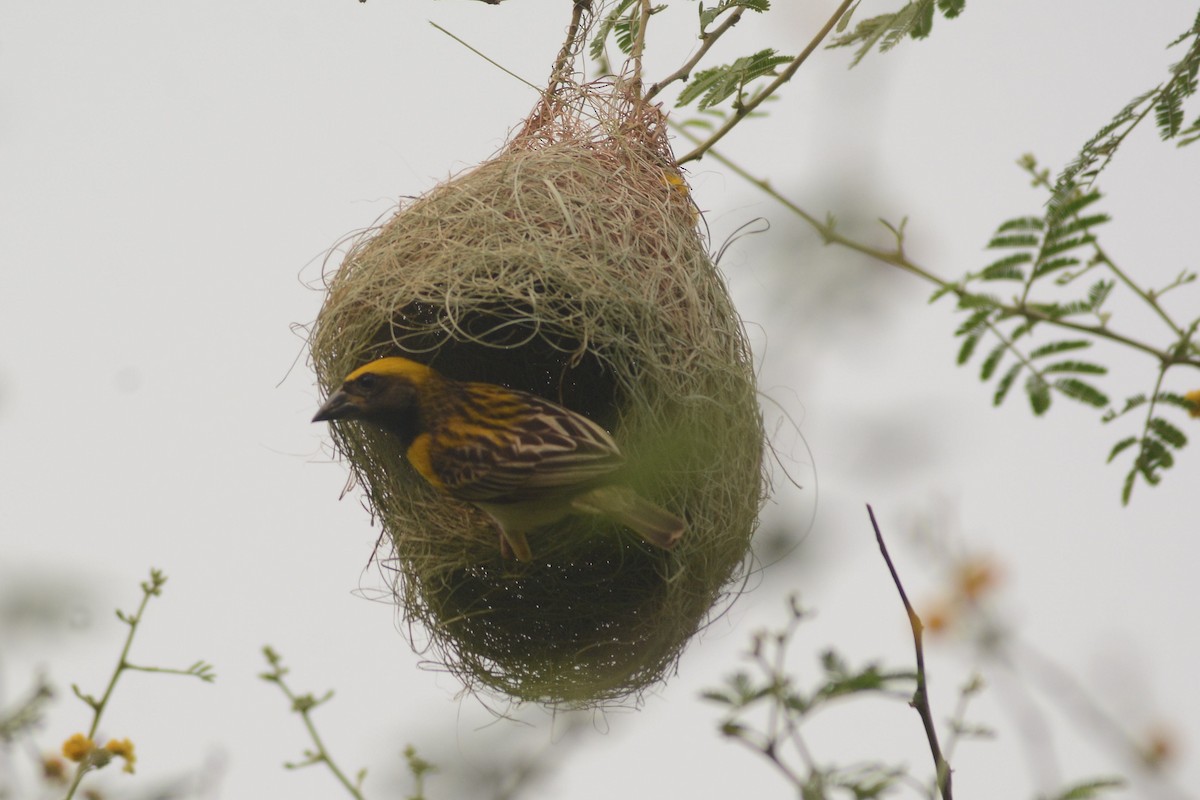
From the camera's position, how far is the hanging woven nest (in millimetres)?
2846

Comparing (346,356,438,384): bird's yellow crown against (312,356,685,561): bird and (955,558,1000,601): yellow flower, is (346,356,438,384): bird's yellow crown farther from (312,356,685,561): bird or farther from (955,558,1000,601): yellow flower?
(955,558,1000,601): yellow flower

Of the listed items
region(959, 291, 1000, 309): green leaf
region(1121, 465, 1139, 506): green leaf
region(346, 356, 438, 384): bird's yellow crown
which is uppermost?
region(346, 356, 438, 384): bird's yellow crown

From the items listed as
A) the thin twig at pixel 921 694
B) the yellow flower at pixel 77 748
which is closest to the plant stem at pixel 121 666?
the yellow flower at pixel 77 748

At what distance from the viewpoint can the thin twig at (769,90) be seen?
2.82 metres

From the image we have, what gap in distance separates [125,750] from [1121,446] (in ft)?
5.91

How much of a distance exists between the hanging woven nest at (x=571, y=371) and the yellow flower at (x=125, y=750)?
98 cm

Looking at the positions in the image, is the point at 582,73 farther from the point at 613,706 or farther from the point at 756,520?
the point at 613,706

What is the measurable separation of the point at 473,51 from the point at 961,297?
153 cm

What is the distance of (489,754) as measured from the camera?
7.34 ft

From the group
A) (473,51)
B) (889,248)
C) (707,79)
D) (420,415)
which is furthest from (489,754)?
(473,51)

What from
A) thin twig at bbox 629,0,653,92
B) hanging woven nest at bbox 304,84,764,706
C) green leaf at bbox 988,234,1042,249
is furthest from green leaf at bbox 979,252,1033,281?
thin twig at bbox 629,0,653,92

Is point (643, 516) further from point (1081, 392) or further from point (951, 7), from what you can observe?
point (951, 7)

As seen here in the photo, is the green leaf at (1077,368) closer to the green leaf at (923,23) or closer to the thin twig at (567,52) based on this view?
the green leaf at (923,23)

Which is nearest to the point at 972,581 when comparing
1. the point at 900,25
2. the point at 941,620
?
the point at 941,620
